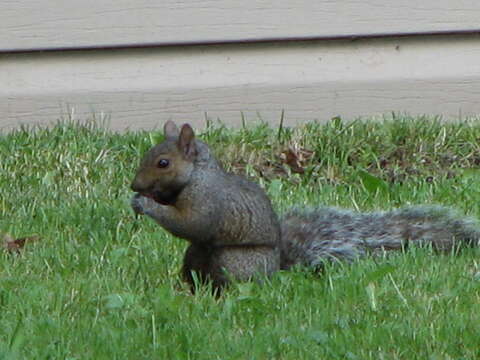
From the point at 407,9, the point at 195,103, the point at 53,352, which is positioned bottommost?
the point at 53,352

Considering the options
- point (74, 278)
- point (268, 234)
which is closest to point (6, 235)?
point (74, 278)

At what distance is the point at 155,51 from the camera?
710 cm

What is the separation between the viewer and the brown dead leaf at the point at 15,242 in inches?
191

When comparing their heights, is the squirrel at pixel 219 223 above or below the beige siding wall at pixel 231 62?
below

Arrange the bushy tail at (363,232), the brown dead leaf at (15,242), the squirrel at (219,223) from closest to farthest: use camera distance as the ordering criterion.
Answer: the squirrel at (219,223) → the bushy tail at (363,232) → the brown dead leaf at (15,242)

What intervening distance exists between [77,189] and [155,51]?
1.61m

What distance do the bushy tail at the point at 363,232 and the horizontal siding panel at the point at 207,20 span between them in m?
2.54

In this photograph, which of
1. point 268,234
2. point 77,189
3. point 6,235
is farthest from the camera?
point 77,189

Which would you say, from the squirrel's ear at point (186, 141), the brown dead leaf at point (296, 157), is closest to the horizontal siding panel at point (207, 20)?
the brown dead leaf at point (296, 157)

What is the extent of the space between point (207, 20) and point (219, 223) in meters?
2.99

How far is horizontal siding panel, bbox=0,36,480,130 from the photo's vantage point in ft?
23.1

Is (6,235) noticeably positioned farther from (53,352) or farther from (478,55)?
(478,55)

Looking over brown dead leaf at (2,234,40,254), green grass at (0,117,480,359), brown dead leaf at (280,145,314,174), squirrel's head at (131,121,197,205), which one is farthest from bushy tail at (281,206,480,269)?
brown dead leaf at (280,145,314,174)

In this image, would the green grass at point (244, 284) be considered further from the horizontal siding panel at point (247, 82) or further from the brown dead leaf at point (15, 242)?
the horizontal siding panel at point (247, 82)
